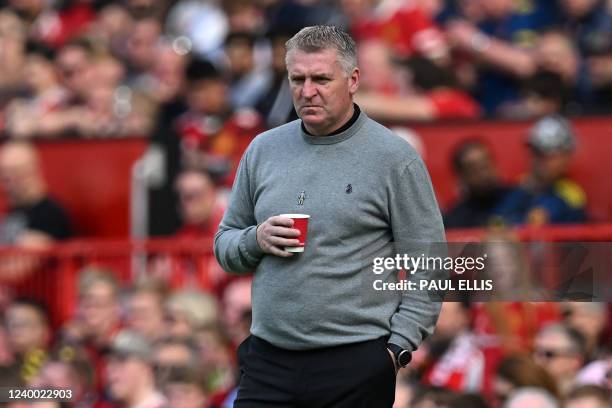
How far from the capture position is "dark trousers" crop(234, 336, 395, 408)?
5.86 m

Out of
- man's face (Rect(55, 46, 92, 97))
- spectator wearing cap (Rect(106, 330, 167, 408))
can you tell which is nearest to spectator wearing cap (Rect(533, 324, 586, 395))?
spectator wearing cap (Rect(106, 330, 167, 408))

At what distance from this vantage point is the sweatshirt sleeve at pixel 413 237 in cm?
588

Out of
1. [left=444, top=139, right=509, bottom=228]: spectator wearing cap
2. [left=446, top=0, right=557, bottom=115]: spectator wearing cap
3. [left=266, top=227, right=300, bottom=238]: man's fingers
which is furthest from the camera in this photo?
[left=446, top=0, right=557, bottom=115]: spectator wearing cap

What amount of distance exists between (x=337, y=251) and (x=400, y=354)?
449 mm

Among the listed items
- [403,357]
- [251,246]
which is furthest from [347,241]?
[403,357]

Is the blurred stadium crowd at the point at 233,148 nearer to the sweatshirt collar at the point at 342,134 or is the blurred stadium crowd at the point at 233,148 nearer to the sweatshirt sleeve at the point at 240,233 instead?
the sweatshirt sleeve at the point at 240,233

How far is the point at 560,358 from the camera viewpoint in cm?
882

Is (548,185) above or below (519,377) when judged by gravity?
above

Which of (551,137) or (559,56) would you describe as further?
(559,56)

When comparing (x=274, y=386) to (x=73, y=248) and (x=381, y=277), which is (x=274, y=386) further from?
(x=73, y=248)

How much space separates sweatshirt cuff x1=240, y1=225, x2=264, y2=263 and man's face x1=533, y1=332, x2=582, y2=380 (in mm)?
3238

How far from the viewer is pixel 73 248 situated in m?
11.2

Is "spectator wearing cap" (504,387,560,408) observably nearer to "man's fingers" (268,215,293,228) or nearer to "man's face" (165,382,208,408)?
"man's face" (165,382,208,408)

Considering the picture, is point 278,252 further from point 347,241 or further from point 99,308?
point 99,308
